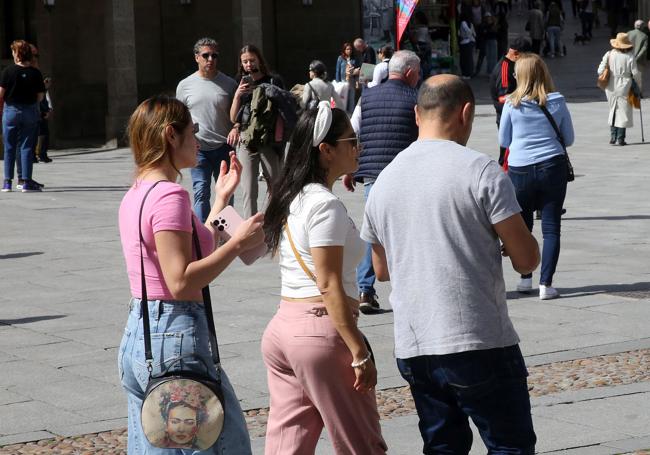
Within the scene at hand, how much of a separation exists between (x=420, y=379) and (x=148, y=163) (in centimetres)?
109

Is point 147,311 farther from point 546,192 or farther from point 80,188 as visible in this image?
point 80,188

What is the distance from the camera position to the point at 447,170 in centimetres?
400

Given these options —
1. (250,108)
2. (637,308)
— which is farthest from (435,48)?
(637,308)

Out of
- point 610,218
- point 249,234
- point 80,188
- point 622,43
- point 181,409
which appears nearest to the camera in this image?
point 181,409

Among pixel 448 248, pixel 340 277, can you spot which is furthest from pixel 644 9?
pixel 448 248

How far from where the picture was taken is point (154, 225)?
404cm

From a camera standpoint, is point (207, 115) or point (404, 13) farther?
point (404, 13)

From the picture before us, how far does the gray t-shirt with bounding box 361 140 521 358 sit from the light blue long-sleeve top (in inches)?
216

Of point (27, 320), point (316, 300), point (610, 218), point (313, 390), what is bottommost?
point (610, 218)

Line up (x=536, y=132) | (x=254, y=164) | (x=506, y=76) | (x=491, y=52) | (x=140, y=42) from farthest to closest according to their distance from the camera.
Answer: (x=491, y=52)
(x=140, y=42)
(x=506, y=76)
(x=254, y=164)
(x=536, y=132)

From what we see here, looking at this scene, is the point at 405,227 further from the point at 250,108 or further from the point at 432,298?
the point at 250,108

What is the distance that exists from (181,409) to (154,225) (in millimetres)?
563

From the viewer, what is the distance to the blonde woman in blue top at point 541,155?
31.0ft

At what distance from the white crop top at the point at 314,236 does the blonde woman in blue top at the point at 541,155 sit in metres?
5.24
